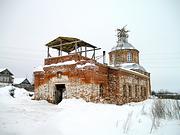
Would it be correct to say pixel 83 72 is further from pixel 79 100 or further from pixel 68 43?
pixel 68 43

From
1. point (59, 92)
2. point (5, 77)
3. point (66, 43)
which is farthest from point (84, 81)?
point (5, 77)

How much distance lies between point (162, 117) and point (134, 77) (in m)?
12.0

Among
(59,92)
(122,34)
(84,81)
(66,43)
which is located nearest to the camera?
(84,81)

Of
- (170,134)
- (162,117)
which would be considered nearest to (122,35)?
(162,117)

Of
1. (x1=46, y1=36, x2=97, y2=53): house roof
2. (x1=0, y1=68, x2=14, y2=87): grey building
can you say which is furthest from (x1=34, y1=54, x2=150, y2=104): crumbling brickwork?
(x1=0, y1=68, x2=14, y2=87): grey building

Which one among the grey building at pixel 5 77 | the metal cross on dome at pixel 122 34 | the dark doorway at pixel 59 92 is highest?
the metal cross on dome at pixel 122 34

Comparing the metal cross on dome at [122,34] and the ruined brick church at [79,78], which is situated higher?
the metal cross on dome at [122,34]

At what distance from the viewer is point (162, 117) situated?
8.91 m

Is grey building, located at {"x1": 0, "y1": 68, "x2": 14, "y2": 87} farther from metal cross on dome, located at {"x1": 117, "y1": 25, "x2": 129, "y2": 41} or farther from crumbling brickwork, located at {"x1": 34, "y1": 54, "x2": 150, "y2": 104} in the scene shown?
crumbling brickwork, located at {"x1": 34, "y1": 54, "x2": 150, "y2": 104}

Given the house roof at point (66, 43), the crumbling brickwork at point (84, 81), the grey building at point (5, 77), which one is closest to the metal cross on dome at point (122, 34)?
the crumbling brickwork at point (84, 81)

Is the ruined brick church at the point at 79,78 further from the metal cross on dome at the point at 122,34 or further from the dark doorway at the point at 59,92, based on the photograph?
the metal cross on dome at the point at 122,34

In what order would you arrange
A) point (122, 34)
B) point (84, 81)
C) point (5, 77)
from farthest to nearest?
point (5, 77) < point (122, 34) < point (84, 81)

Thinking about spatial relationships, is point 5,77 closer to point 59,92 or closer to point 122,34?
point 122,34

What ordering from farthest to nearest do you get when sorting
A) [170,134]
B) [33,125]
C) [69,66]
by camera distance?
[69,66]
[33,125]
[170,134]
